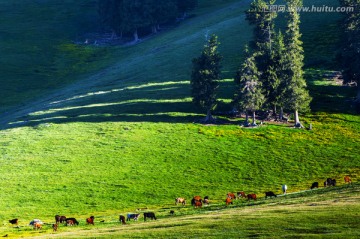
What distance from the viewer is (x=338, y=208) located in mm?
47188

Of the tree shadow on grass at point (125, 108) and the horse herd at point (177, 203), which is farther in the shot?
the tree shadow on grass at point (125, 108)

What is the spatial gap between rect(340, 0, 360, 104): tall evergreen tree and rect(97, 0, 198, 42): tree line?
8037 centimetres

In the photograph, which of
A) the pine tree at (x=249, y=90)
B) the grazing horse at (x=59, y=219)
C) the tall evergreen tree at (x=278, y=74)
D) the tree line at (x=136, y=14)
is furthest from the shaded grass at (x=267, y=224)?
the tree line at (x=136, y=14)

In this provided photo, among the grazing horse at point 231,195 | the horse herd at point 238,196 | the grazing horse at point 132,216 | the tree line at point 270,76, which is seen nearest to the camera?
the grazing horse at point 132,216

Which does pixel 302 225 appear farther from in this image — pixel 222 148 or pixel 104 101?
pixel 104 101

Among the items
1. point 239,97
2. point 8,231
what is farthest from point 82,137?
point 8,231

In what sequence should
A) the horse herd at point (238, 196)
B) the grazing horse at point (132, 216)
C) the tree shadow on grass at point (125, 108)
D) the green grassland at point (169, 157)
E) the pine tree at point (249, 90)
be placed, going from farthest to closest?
the tree shadow on grass at point (125, 108) < the pine tree at point (249, 90) < the horse herd at point (238, 196) < the grazing horse at point (132, 216) < the green grassland at point (169, 157)

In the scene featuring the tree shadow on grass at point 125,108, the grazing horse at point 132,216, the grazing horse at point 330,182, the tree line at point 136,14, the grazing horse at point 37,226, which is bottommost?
the grazing horse at point 37,226

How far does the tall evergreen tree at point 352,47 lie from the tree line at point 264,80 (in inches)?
409

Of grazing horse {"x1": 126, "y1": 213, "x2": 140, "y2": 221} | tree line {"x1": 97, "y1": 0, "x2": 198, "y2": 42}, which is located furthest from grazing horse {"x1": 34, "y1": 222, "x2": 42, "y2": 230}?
tree line {"x1": 97, "y1": 0, "x2": 198, "y2": 42}

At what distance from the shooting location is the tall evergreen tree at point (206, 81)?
96875 millimetres

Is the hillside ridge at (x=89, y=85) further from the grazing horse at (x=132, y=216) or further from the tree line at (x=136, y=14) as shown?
the grazing horse at (x=132, y=216)

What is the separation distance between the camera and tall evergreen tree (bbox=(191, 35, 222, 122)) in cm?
9688

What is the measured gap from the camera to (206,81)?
97312 mm
